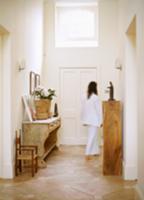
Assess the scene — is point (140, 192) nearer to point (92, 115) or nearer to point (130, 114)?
point (130, 114)

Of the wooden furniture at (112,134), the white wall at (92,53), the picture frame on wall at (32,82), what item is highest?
the white wall at (92,53)

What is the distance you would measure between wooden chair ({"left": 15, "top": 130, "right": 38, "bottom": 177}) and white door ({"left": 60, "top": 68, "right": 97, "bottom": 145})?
2.93 metres

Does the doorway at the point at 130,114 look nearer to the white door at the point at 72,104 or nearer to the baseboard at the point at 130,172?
the baseboard at the point at 130,172

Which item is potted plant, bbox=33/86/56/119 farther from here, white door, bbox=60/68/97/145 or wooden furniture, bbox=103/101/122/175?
white door, bbox=60/68/97/145

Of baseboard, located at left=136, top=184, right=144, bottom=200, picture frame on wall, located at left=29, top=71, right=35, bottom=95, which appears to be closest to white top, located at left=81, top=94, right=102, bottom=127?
picture frame on wall, located at left=29, top=71, right=35, bottom=95

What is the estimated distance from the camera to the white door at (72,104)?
800 cm

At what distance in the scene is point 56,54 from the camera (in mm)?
7953

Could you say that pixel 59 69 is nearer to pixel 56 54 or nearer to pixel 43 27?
pixel 56 54

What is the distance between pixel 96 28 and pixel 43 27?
136 cm

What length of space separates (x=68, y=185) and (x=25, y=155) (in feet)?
3.12

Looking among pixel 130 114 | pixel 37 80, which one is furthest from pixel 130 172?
pixel 37 80

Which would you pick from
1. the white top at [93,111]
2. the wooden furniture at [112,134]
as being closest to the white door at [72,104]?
the white top at [93,111]

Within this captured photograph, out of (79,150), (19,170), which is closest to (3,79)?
(19,170)

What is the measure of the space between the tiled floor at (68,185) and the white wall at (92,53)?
9.59 feet
